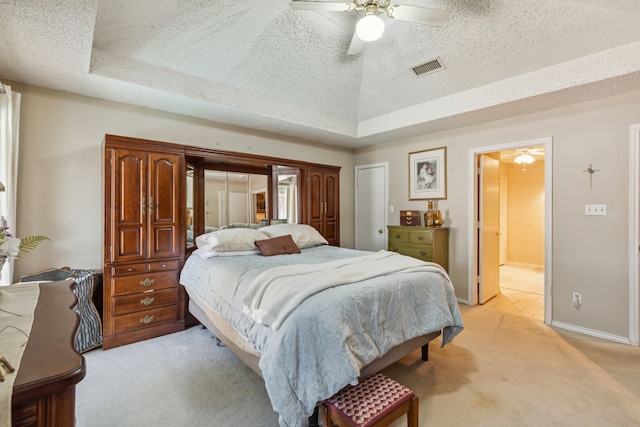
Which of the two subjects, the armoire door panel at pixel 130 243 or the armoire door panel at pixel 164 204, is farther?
the armoire door panel at pixel 164 204

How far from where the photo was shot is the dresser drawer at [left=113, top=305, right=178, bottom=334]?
8.98 feet

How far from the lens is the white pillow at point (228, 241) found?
9.60 ft

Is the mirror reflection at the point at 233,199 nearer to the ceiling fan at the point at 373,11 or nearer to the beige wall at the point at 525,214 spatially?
the ceiling fan at the point at 373,11

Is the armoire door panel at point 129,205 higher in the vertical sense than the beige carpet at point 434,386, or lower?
higher

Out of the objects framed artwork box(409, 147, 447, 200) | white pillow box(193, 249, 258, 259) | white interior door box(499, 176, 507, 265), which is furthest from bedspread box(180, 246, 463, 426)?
white interior door box(499, 176, 507, 265)

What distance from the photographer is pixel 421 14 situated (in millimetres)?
1994

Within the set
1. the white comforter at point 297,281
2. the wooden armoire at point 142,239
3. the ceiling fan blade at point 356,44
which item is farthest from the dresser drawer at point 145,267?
the ceiling fan blade at point 356,44

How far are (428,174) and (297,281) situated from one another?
327 cm

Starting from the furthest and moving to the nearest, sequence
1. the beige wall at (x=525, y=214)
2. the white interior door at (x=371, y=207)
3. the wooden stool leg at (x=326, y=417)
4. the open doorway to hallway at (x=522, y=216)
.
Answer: the beige wall at (x=525, y=214)
the open doorway to hallway at (x=522, y=216)
the white interior door at (x=371, y=207)
the wooden stool leg at (x=326, y=417)

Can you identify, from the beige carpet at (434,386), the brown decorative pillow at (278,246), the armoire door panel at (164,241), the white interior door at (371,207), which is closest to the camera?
the beige carpet at (434,386)

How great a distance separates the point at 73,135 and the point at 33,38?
108 cm

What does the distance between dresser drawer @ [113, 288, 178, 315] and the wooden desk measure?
6.44 feet

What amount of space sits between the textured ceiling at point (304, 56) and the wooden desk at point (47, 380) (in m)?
1.95

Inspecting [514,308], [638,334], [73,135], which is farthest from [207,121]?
[638,334]
